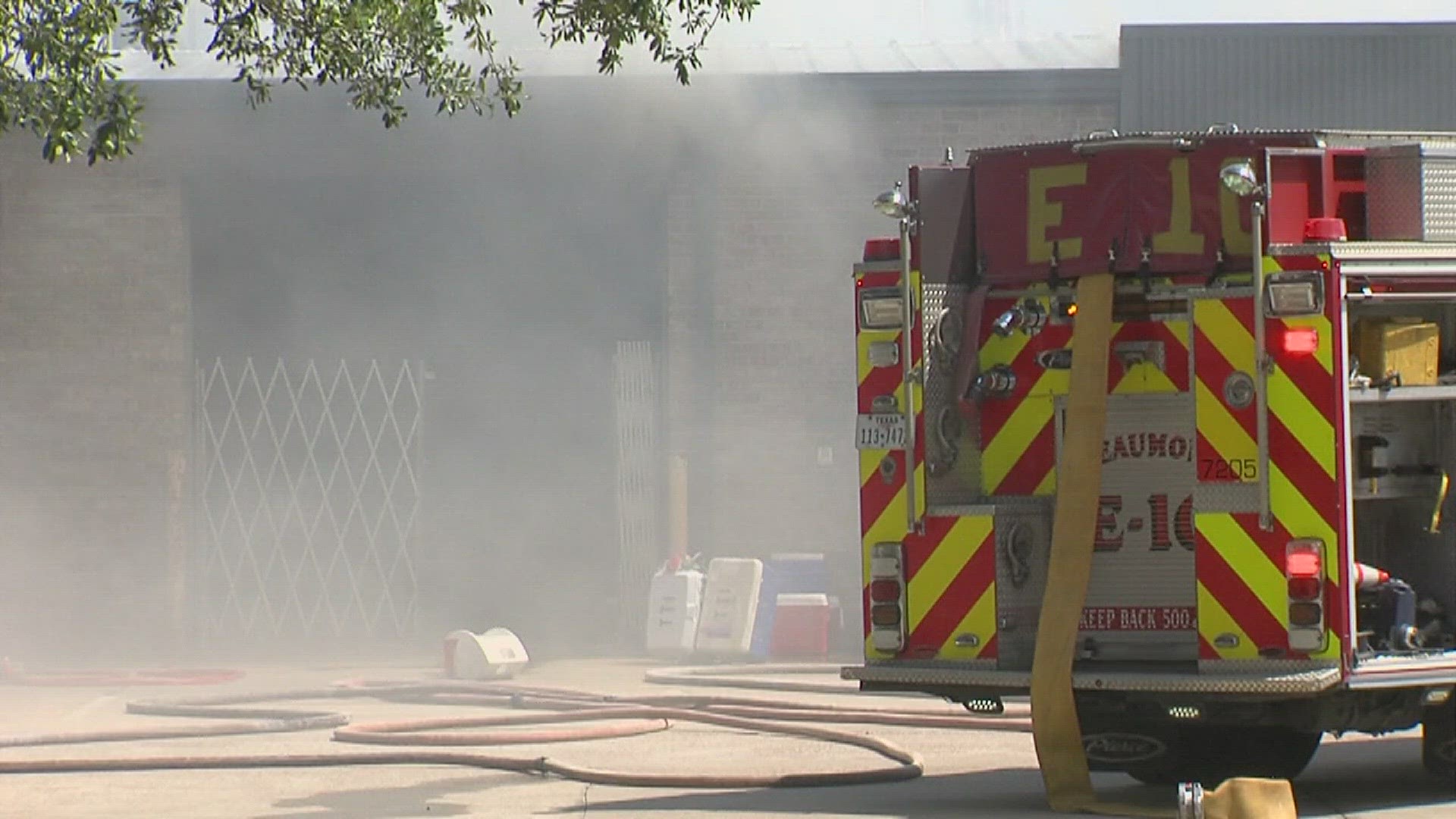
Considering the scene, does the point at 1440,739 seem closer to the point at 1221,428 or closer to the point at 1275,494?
the point at 1275,494

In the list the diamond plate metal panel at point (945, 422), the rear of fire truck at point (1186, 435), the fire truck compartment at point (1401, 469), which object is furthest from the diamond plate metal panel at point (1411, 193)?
the diamond plate metal panel at point (945, 422)

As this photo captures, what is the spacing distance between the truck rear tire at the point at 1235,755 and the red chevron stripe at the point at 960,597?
1145 millimetres

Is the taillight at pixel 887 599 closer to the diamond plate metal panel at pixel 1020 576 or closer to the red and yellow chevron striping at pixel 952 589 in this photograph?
the red and yellow chevron striping at pixel 952 589

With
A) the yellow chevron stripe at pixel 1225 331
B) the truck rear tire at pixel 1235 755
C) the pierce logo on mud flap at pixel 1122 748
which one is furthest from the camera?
the truck rear tire at pixel 1235 755

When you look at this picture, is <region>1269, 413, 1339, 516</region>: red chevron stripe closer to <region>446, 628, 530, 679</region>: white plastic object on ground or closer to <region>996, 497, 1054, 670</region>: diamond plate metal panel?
<region>996, 497, 1054, 670</region>: diamond plate metal panel

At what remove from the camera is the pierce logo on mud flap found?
9914 millimetres

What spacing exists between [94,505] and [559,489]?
4.30m

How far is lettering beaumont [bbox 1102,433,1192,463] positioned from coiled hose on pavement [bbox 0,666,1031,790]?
6.21 ft

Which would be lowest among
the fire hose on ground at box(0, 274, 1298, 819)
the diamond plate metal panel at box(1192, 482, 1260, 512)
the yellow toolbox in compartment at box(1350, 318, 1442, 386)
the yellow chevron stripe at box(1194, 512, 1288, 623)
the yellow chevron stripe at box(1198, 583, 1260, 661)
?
the fire hose on ground at box(0, 274, 1298, 819)

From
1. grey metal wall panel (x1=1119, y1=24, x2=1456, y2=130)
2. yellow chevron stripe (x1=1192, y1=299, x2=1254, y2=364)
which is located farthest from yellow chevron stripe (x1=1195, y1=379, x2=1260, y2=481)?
grey metal wall panel (x1=1119, y1=24, x2=1456, y2=130)

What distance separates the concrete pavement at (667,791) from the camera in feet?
31.3

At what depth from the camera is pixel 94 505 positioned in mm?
21953

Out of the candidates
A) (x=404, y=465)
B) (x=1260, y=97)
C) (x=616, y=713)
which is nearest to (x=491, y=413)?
(x=404, y=465)

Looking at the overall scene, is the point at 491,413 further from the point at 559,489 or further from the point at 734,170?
the point at 734,170
